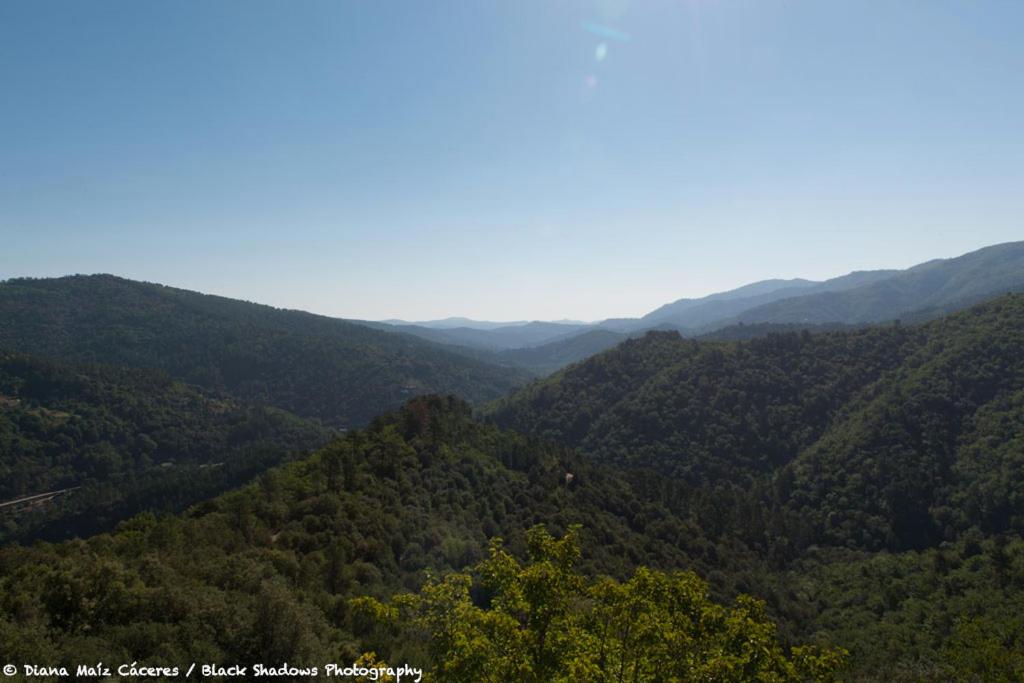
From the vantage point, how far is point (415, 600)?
1304 cm

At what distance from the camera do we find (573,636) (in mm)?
12445

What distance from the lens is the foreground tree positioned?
37.1 feet

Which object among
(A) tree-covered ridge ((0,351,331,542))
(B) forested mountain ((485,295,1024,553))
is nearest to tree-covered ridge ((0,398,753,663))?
(B) forested mountain ((485,295,1024,553))

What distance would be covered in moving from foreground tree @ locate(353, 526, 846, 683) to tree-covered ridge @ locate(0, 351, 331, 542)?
129m

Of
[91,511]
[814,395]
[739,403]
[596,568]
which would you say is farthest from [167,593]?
[814,395]

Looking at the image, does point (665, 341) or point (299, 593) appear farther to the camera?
point (665, 341)

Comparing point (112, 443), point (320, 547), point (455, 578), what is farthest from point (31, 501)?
point (455, 578)

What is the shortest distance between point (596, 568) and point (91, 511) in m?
122

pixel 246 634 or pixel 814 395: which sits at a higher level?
pixel 246 634

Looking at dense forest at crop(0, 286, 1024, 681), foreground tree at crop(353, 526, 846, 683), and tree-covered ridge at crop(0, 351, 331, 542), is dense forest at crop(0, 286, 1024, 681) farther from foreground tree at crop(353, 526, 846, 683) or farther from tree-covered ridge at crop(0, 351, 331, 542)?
tree-covered ridge at crop(0, 351, 331, 542)

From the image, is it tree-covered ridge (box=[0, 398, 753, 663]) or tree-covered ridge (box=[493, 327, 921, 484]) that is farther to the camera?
tree-covered ridge (box=[493, 327, 921, 484])

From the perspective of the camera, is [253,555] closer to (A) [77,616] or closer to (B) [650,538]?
(A) [77,616]

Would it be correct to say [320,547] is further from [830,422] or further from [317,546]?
[830,422]

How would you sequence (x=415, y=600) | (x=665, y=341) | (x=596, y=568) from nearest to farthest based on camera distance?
(x=415, y=600)
(x=596, y=568)
(x=665, y=341)
